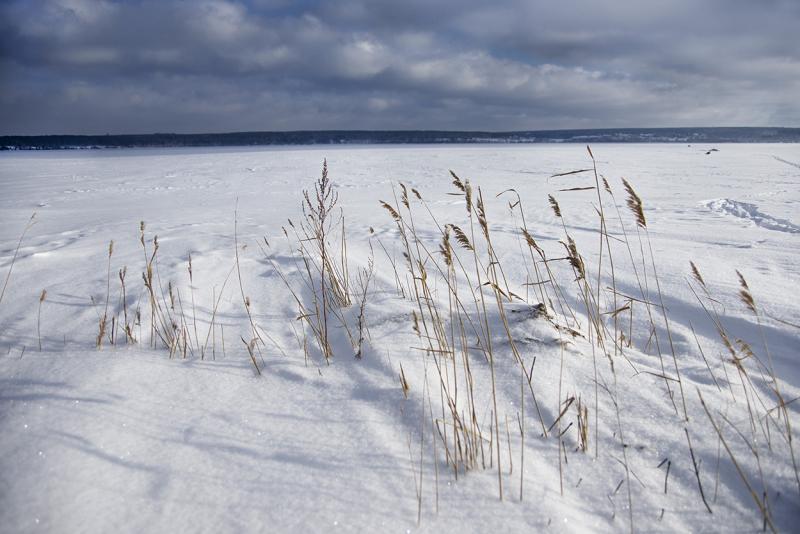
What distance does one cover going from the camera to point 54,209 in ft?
25.6

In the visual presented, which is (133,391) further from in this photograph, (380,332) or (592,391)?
(592,391)

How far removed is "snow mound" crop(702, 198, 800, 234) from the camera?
4.94 meters

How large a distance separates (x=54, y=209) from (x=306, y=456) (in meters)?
8.87

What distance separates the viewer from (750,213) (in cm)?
605

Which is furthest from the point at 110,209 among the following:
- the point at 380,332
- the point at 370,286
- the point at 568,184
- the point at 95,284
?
the point at 568,184

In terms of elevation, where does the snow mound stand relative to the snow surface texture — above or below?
above

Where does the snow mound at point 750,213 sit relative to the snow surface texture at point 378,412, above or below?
above

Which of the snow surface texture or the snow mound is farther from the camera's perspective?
the snow mound

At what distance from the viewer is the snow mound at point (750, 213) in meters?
4.94

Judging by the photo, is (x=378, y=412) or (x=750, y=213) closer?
(x=378, y=412)

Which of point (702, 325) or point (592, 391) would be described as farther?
point (702, 325)

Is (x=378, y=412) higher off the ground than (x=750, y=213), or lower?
lower

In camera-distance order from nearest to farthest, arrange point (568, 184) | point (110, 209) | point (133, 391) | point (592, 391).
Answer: point (592, 391) → point (133, 391) → point (110, 209) → point (568, 184)

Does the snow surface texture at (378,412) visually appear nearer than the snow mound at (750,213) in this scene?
Yes
